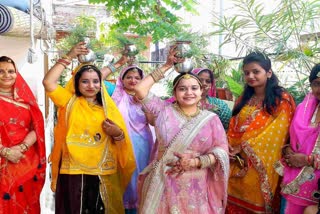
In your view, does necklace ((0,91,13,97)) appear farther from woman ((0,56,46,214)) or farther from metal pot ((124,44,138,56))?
metal pot ((124,44,138,56))

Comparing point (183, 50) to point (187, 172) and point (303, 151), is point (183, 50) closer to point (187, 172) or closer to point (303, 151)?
point (187, 172)

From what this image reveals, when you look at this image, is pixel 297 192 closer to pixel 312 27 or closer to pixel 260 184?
pixel 260 184

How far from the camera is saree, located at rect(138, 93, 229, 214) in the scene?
287 centimetres

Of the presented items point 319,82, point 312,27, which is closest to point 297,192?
point 319,82

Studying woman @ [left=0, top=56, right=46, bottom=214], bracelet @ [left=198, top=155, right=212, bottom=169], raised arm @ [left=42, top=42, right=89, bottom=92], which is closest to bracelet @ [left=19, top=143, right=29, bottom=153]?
woman @ [left=0, top=56, right=46, bottom=214]

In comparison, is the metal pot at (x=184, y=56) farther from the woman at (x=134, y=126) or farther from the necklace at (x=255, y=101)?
the woman at (x=134, y=126)

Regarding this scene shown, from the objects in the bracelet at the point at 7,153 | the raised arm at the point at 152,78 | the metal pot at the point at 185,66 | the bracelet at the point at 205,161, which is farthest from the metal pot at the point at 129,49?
the bracelet at the point at 205,161

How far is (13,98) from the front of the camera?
3344mm

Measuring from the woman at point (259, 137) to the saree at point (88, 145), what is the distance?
3.17 ft

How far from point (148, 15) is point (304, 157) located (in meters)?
4.24

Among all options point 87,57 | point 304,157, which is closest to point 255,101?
point 304,157

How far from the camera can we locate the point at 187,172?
2.87m

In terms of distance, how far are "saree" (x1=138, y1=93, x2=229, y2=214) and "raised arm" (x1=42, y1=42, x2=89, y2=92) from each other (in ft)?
2.65

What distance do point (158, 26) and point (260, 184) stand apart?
364cm
